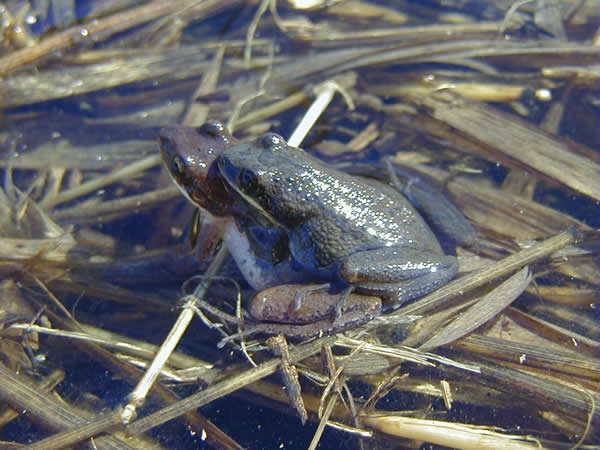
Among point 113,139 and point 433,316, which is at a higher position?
point 113,139

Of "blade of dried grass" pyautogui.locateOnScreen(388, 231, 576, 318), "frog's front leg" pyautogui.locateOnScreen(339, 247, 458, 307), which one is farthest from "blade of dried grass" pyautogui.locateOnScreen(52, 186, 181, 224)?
"blade of dried grass" pyautogui.locateOnScreen(388, 231, 576, 318)

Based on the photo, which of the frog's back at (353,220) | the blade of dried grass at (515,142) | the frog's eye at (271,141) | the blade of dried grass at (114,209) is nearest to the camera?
the frog's back at (353,220)

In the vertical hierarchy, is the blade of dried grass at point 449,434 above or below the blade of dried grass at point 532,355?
below

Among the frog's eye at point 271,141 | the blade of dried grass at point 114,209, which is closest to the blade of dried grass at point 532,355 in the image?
the frog's eye at point 271,141

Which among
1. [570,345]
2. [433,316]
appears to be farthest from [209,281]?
[570,345]

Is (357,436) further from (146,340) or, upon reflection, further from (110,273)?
(110,273)

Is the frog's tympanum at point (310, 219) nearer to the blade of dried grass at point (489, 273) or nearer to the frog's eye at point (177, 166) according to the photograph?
the frog's eye at point (177, 166)

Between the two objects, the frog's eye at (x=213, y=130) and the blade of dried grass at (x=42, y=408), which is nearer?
the blade of dried grass at (x=42, y=408)
